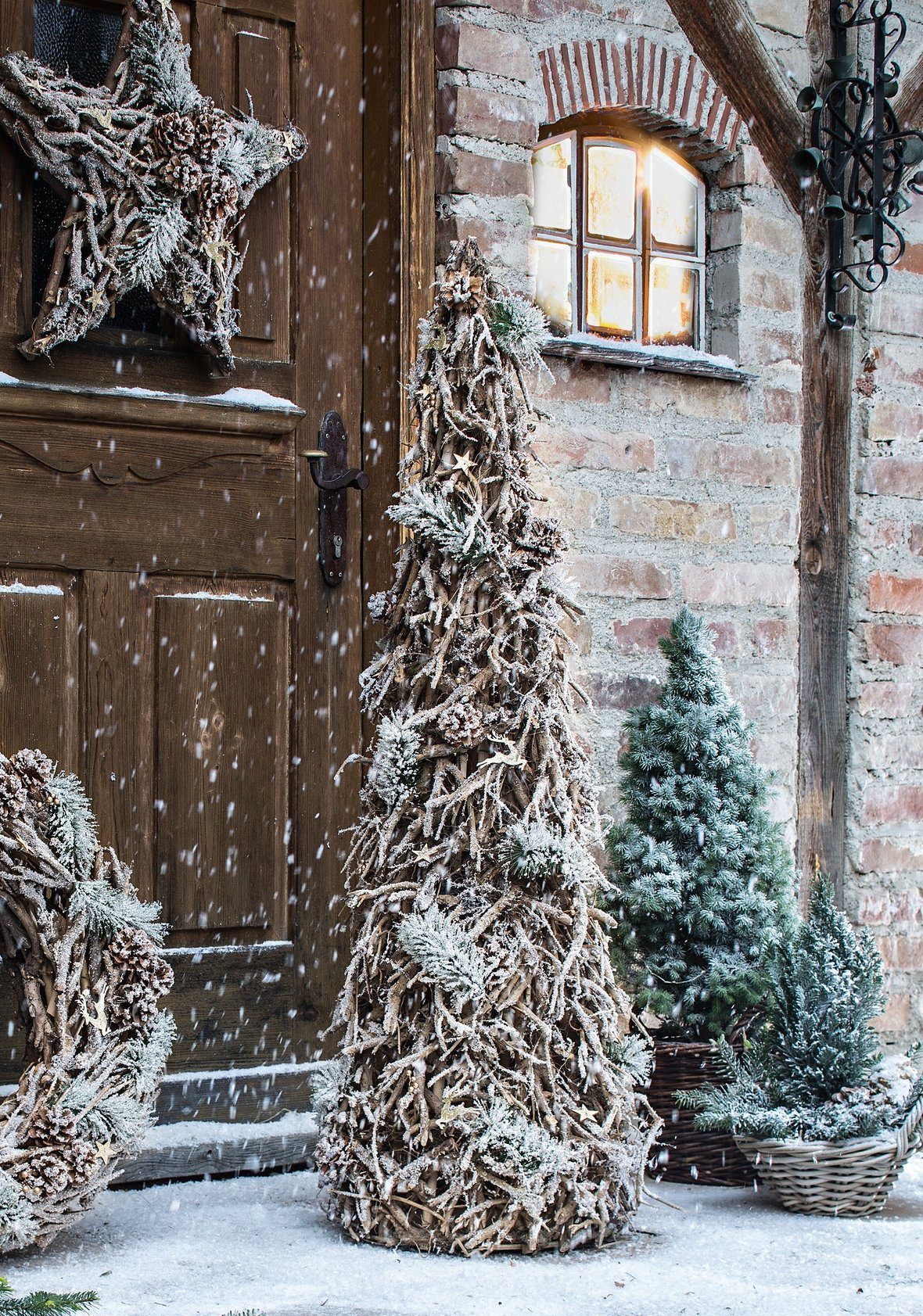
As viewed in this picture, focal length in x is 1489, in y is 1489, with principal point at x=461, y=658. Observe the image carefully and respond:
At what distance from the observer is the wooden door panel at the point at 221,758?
3.11 metres

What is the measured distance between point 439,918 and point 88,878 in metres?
0.61

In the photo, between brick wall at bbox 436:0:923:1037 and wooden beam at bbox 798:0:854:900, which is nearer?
brick wall at bbox 436:0:923:1037

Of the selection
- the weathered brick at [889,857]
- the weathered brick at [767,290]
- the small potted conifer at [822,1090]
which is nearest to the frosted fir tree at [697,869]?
the small potted conifer at [822,1090]

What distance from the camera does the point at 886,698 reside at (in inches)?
162

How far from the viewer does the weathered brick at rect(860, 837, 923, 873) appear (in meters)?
4.06

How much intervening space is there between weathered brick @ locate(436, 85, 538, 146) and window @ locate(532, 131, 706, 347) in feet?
0.59

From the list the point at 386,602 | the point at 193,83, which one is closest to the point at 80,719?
the point at 386,602

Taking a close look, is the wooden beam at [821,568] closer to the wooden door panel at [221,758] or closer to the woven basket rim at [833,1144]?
the woven basket rim at [833,1144]

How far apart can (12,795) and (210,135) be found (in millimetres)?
1444

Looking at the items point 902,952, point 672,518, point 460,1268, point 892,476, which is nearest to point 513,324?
point 672,518

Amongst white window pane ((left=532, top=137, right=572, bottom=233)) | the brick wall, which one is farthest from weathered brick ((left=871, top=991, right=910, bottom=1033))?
white window pane ((left=532, top=137, right=572, bottom=233))

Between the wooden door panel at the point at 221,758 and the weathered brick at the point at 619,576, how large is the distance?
75 cm

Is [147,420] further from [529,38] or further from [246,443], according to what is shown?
[529,38]

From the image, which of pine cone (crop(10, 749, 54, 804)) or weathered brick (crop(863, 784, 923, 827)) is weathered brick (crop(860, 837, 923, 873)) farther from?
pine cone (crop(10, 749, 54, 804))
